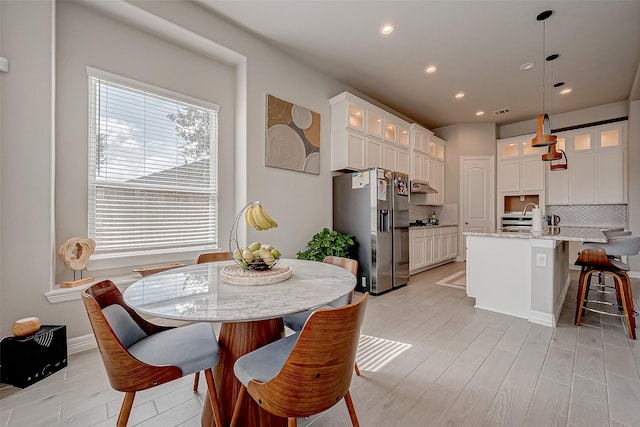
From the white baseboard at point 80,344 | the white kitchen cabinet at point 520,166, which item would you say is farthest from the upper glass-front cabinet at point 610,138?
the white baseboard at point 80,344

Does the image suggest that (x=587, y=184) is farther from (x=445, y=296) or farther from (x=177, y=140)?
(x=177, y=140)

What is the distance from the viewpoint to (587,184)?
17.4 feet

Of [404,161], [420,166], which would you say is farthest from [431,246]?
[404,161]

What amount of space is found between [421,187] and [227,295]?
17.3 ft

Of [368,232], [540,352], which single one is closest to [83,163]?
[368,232]

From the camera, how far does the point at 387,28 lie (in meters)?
3.17

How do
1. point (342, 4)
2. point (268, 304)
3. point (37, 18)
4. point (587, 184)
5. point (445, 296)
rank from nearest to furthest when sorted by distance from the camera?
point (268, 304) < point (37, 18) < point (342, 4) < point (445, 296) < point (587, 184)

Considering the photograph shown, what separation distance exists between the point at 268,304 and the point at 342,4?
3.04 m

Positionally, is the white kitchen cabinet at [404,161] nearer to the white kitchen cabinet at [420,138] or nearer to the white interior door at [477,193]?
the white kitchen cabinet at [420,138]

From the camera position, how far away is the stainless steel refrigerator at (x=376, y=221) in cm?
382

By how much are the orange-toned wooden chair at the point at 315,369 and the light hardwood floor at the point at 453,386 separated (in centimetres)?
65

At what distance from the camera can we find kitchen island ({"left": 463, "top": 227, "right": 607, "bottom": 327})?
107 inches

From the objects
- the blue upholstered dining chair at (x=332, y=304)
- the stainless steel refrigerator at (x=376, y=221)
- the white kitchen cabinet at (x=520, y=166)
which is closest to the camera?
the blue upholstered dining chair at (x=332, y=304)

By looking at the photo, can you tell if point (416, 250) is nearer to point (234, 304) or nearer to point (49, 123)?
point (234, 304)
